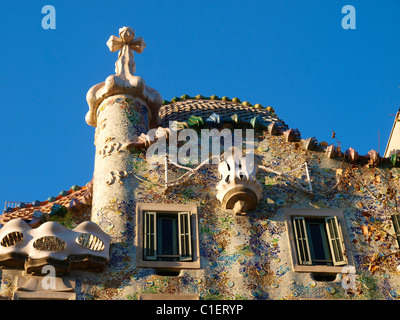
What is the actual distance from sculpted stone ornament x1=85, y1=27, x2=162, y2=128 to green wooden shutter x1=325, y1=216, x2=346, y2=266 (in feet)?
15.6

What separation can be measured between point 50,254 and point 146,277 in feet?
5.56

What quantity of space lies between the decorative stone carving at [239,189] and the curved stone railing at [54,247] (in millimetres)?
2416

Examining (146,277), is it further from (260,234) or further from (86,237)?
(260,234)

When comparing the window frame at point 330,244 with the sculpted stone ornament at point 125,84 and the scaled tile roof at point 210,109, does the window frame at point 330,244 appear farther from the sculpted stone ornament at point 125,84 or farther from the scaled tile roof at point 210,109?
the sculpted stone ornament at point 125,84

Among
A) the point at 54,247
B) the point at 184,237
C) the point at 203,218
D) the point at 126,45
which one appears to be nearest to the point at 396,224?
the point at 203,218

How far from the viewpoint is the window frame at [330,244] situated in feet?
53.1

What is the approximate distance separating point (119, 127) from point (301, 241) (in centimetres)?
451

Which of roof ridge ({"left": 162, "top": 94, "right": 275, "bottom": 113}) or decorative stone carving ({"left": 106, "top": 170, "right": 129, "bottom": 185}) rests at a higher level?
roof ridge ({"left": 162, "top": 94, "right": 275, "bottom": 113})

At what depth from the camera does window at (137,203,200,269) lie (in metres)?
16.0

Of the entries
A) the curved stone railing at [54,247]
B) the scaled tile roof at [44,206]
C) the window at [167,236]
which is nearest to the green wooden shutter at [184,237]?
the window at [167,236]

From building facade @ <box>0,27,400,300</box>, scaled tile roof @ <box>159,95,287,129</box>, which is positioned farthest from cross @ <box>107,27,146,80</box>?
scaled tile roof @ <box>159,95,287,129</box>

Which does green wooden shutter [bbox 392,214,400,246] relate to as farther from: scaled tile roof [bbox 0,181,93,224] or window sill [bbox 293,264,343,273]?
scaled tile roof [bbox 0,181,93,224]
